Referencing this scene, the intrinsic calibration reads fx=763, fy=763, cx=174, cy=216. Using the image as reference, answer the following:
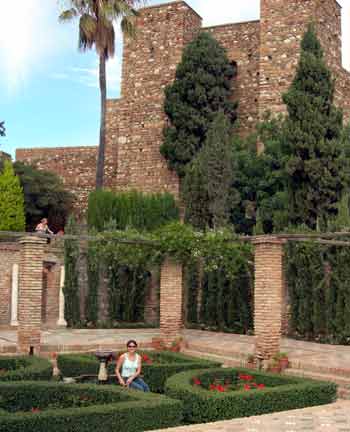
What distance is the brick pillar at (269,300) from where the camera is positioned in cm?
1349

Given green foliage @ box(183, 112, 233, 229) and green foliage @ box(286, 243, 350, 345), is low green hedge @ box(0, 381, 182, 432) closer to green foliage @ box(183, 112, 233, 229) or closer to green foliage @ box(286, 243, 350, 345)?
green foliage @ box(286, 243, 350, 345)

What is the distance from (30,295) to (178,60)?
46.5 feet

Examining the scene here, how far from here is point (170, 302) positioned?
16281mm

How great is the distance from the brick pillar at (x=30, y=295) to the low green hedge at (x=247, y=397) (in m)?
4.28

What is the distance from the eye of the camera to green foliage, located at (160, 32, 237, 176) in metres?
24.9

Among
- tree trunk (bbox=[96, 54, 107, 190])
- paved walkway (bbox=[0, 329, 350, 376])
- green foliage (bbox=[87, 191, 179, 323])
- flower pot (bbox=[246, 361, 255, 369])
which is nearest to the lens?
paved walkway (bbox=[0, 329, 350, 376])

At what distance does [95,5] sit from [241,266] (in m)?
11.4

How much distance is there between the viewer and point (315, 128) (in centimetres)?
2017

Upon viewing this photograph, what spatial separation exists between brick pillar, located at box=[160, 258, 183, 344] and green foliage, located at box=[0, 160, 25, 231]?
9080 mm

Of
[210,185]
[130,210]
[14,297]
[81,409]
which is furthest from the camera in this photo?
[130,210]

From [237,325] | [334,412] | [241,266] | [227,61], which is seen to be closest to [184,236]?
[241,266]

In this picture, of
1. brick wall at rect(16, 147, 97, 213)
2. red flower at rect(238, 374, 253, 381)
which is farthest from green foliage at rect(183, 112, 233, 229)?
red flower at rect(238, 374, 253, 381)

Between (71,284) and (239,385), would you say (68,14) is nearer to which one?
(71,284)

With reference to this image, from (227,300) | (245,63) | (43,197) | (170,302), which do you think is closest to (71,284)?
(227,300)
